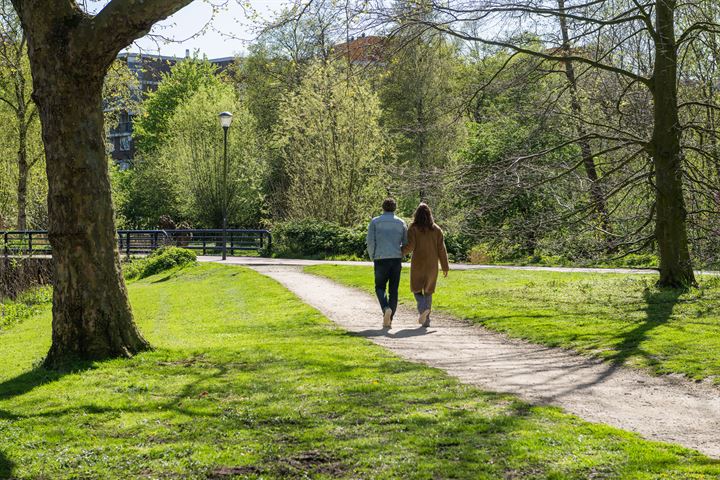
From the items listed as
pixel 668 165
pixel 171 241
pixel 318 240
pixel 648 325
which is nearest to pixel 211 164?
pixel 171 241

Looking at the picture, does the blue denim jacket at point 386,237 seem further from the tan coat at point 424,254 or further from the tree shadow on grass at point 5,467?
the tree shadow on grass at point 5,467

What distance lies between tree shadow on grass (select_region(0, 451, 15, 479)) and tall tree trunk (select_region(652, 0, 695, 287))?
12.3m

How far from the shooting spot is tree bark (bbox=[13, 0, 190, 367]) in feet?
29.6

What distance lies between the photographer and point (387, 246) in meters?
12.7

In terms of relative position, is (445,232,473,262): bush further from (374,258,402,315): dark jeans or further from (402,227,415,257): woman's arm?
(374,258,402,315): dark jeans

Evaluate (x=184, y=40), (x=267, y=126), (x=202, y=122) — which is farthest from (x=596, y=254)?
(x=267, y=126)

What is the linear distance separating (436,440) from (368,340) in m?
5.41

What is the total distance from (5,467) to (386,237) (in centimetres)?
770

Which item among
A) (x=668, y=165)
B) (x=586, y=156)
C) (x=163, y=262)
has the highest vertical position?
(x=586, y=156)

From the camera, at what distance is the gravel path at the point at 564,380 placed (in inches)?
268

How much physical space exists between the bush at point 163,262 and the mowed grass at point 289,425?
769 inches

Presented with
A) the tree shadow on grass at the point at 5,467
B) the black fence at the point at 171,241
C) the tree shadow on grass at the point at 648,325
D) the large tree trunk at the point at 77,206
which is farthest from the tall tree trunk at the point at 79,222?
the black fence at the point at 171,241

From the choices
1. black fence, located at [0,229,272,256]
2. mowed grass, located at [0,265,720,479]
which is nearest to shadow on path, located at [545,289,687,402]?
mowed grass, located at [0,265,720,479]

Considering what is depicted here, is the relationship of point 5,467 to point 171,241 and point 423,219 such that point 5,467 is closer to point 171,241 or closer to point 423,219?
point 423,219
